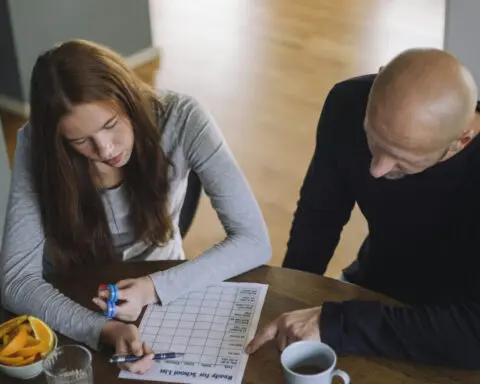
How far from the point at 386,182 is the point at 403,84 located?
1.02 ft

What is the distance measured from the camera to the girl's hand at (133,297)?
4.43ft

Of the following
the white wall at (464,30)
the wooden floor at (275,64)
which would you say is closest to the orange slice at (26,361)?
A: the wooden floor at (275,64)

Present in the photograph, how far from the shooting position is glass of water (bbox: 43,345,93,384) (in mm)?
1178

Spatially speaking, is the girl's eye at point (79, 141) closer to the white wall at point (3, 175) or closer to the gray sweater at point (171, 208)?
the gray sweater at point (171, 208)

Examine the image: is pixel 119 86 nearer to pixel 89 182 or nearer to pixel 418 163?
pixel 89 182

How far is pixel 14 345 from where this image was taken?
4.05 feet

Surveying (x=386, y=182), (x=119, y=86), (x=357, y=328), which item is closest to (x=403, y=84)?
(x=386, y=182)

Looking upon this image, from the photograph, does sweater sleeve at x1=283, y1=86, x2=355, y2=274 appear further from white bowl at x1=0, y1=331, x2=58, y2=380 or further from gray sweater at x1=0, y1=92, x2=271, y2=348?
white bowl at x1=0, y1=331, x2=58, y2=380

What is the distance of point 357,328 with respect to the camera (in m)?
1.24

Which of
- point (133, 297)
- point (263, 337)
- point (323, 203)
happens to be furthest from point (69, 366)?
point (323, 203)

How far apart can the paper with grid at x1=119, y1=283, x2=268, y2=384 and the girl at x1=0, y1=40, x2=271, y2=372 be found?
1.4 inches

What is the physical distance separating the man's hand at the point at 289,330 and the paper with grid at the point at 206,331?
33 millimetres

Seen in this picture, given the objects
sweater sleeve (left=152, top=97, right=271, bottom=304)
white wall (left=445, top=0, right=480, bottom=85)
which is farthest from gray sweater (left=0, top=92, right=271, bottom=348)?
white wall (left=445, top=0, right=480, bottom=85)

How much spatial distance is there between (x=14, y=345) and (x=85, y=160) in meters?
0.46
